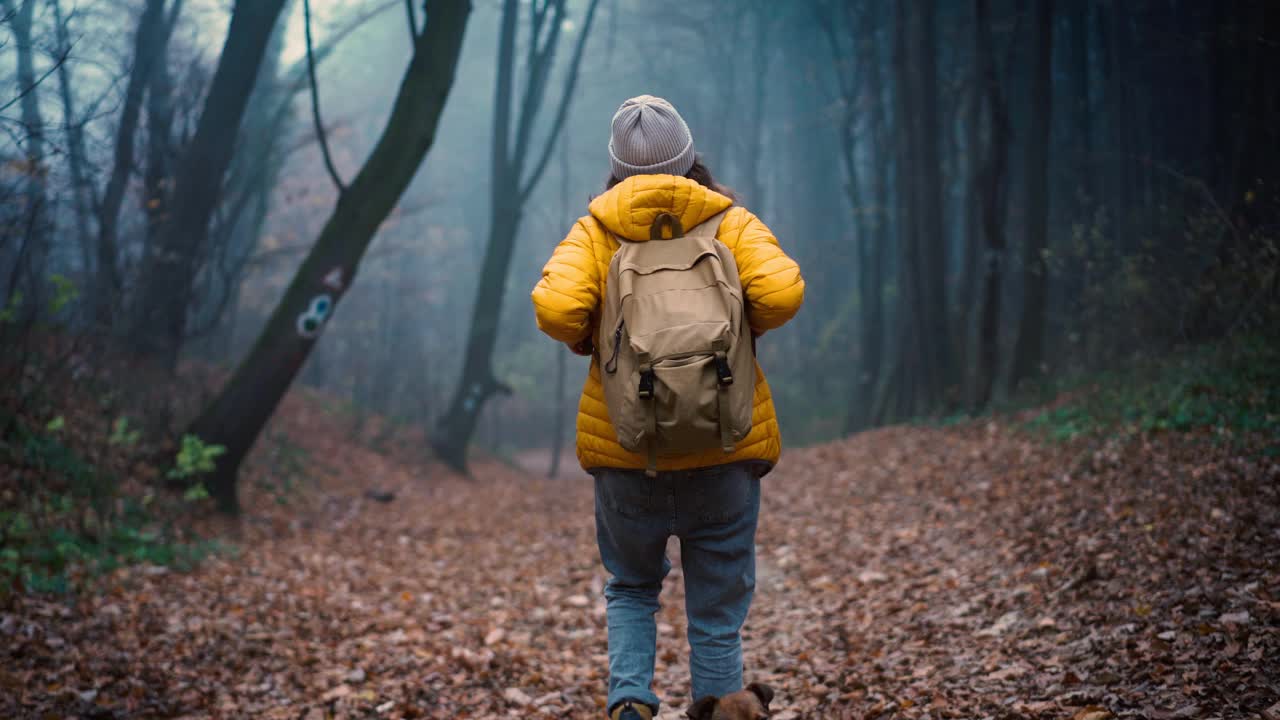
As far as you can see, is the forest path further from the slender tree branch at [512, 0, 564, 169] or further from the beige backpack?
the slender tree branch at [512, 0, 564, 169]

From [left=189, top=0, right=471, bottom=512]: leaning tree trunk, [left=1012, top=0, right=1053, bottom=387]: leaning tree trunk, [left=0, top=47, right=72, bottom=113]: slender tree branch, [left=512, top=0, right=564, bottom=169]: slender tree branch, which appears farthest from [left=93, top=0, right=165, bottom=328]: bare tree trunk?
[left=1012, top=0, right=1053, bottom=387]: leaning tree trunk

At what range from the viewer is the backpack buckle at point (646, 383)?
2.44 m

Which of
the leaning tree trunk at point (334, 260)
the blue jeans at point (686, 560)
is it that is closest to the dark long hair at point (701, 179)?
the blue jeans at point (686, 560)

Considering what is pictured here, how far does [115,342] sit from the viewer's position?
8047 millimetres

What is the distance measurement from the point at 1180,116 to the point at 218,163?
16520 mm

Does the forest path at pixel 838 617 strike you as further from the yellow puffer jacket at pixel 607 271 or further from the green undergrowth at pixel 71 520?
the yellow puffer jacket at pixel 607 271

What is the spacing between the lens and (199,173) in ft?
30.7

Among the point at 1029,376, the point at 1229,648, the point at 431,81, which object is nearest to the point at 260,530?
the point at 431,81

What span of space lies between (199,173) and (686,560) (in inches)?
340

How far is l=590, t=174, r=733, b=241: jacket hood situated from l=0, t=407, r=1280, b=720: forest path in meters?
2.22

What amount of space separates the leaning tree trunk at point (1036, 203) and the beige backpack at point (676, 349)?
10.8 m

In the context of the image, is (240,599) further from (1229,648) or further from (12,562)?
(1229,648)

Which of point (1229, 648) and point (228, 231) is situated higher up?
point (228, 231)

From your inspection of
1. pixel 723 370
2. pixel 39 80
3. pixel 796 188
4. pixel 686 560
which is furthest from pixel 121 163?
pixel 796 188
